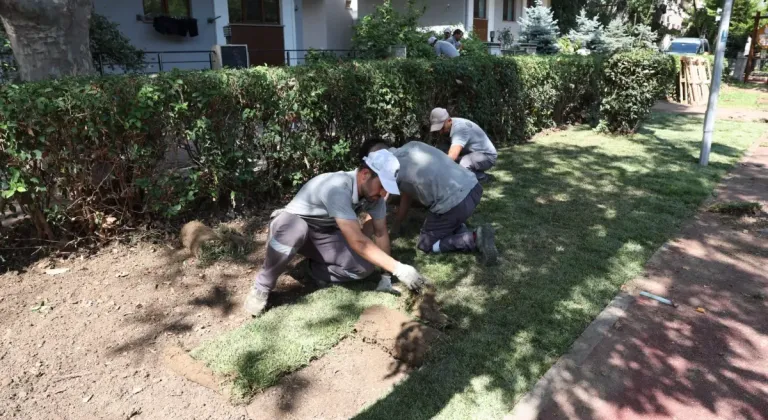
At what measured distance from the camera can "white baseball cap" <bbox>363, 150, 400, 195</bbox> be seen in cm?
347

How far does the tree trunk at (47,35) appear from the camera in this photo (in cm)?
496

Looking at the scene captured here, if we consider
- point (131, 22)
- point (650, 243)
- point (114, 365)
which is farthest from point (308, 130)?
point (131, 22)

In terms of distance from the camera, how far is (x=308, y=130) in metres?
5.61

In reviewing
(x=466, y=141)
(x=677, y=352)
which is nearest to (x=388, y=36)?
(x=466, y=141)

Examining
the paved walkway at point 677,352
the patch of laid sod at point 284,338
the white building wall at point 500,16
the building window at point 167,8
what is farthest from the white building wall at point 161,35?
the white building wall at point 500,16

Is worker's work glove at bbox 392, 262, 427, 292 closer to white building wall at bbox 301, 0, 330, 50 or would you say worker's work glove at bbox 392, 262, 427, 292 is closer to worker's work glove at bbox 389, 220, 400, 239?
worker's work glove at bbox 389, 220, 400, 239

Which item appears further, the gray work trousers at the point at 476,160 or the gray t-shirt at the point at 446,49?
the gray t-shirt at the point at 446,49

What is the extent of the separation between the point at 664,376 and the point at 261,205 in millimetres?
4009

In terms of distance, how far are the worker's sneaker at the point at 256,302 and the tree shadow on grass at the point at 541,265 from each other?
122 centimetres

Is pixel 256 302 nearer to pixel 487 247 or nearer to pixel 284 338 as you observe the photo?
pixel 284 338

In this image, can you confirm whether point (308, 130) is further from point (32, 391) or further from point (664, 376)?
point (664, 376)

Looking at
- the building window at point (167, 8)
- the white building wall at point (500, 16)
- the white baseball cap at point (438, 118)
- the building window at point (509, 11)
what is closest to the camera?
the white baseball cap at point (438, 118)

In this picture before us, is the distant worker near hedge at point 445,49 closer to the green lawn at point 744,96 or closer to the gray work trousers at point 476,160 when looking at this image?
the gray work trousers at point 476,160

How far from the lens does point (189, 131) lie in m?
4.67
